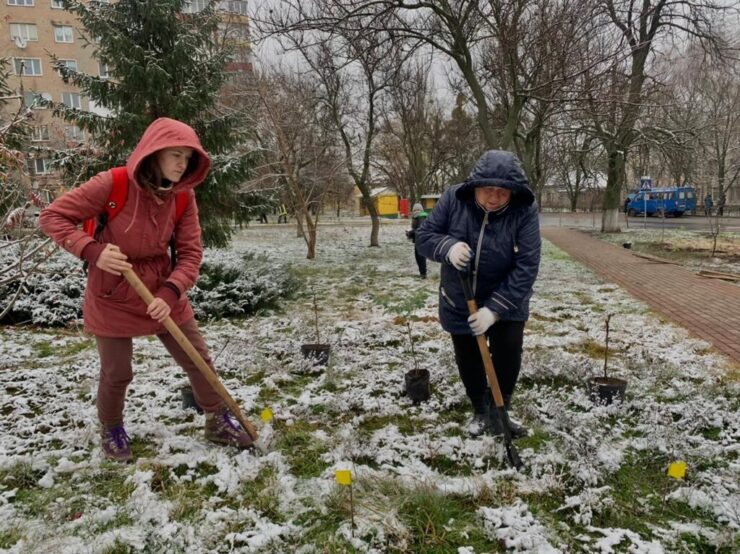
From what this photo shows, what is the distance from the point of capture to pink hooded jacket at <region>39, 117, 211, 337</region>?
2.23 meters

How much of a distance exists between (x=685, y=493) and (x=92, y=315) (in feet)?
9.97

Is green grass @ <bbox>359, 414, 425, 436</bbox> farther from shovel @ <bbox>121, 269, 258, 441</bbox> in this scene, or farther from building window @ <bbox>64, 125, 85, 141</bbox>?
building window @ <bbox>64, 125, 85, 141</bbox>

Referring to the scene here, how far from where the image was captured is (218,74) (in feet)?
31.0

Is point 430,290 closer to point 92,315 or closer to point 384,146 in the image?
point 92,315

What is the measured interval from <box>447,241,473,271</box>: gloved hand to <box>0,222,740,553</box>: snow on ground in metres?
1.08

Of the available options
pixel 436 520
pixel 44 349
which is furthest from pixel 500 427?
pixel 44 349

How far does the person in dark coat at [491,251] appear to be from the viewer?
2.59 metres

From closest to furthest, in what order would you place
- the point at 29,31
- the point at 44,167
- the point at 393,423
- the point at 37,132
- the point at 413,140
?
the point at 393,423 → the point at 37,132 → the point at 44,167 → the point at 413,140 → the point at 29,31

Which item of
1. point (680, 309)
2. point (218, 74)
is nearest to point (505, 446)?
point (680, 309)

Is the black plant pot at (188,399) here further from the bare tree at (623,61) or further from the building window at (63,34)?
the building window at (63,34)

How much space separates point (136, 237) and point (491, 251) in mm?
1853

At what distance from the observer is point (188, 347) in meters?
2.46

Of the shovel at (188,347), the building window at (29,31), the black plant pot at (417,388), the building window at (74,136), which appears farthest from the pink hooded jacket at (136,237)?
the building window at (29,31)

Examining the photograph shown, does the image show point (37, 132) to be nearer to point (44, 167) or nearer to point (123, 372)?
point (44, 167)
